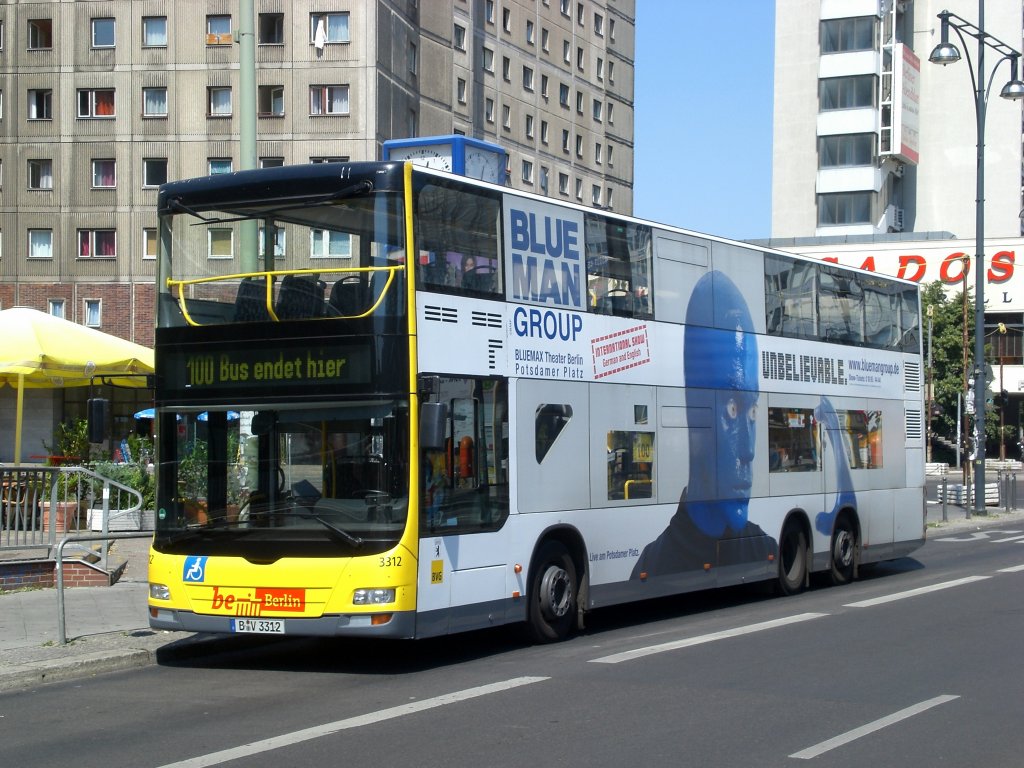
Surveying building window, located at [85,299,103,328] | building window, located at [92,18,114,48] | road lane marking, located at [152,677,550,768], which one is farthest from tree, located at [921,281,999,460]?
road lane marking, located at [152,677,550,768]

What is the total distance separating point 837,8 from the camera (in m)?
76.4

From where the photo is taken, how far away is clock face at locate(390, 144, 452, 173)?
13484mm

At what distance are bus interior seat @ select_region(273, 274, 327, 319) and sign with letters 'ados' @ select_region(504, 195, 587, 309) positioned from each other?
1.87 m

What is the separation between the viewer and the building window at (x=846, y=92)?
75750 mm

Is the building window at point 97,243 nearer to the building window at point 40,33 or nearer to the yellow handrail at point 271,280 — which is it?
the building window at point 40,33

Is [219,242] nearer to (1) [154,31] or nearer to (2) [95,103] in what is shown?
(1) [154,31]

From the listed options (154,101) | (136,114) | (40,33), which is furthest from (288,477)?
(40,33)

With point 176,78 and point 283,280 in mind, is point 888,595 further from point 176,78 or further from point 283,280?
point 176,78

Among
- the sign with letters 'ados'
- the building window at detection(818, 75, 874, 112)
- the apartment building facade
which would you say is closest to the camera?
the sign with letters 'ados'

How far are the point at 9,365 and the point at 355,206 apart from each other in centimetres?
1298

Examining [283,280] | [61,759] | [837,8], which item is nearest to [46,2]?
[837,8]

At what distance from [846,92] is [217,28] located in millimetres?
37104

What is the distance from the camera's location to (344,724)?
8.77 m

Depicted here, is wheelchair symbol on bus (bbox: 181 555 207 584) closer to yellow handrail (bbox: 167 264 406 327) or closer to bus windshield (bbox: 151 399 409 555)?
bus windshield (bbox: 151 399 409 555)
